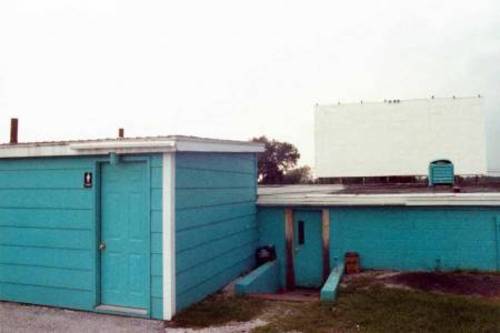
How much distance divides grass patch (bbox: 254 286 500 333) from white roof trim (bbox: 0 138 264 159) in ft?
10.0

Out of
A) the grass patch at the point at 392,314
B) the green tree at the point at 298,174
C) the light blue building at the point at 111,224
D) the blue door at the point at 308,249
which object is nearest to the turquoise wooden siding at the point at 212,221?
the light blue building at the point at 111,224

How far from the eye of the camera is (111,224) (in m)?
7.94

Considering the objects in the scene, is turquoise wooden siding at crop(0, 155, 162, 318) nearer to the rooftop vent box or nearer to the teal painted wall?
the teal painted wall

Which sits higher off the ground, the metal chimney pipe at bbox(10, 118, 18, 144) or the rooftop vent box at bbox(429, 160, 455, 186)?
the metal chimney pipe at bbox(10, 118, 18, 144)

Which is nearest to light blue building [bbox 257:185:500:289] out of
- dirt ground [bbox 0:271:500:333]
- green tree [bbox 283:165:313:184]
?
dirt ground [bbox 0:271:500:333]

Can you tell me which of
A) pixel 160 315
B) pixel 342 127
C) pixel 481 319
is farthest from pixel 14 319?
pixel 342 127

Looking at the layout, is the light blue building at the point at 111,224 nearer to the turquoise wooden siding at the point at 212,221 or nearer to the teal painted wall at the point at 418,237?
the turquoise wooden siding at the point at 212,221

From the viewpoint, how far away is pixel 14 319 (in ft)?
24.8

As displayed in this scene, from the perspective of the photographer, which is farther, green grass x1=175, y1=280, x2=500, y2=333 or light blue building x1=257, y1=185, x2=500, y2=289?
light blue building x1=257, y1=185, x2=500, y2=289

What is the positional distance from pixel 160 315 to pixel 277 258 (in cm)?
A: 476

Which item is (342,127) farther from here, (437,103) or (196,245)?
(196,245)

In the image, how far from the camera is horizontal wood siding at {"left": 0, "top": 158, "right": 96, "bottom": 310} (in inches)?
317

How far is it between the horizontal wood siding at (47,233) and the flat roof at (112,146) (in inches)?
8.2

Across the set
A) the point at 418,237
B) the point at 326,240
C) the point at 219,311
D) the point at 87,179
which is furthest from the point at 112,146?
the point at 418,237
